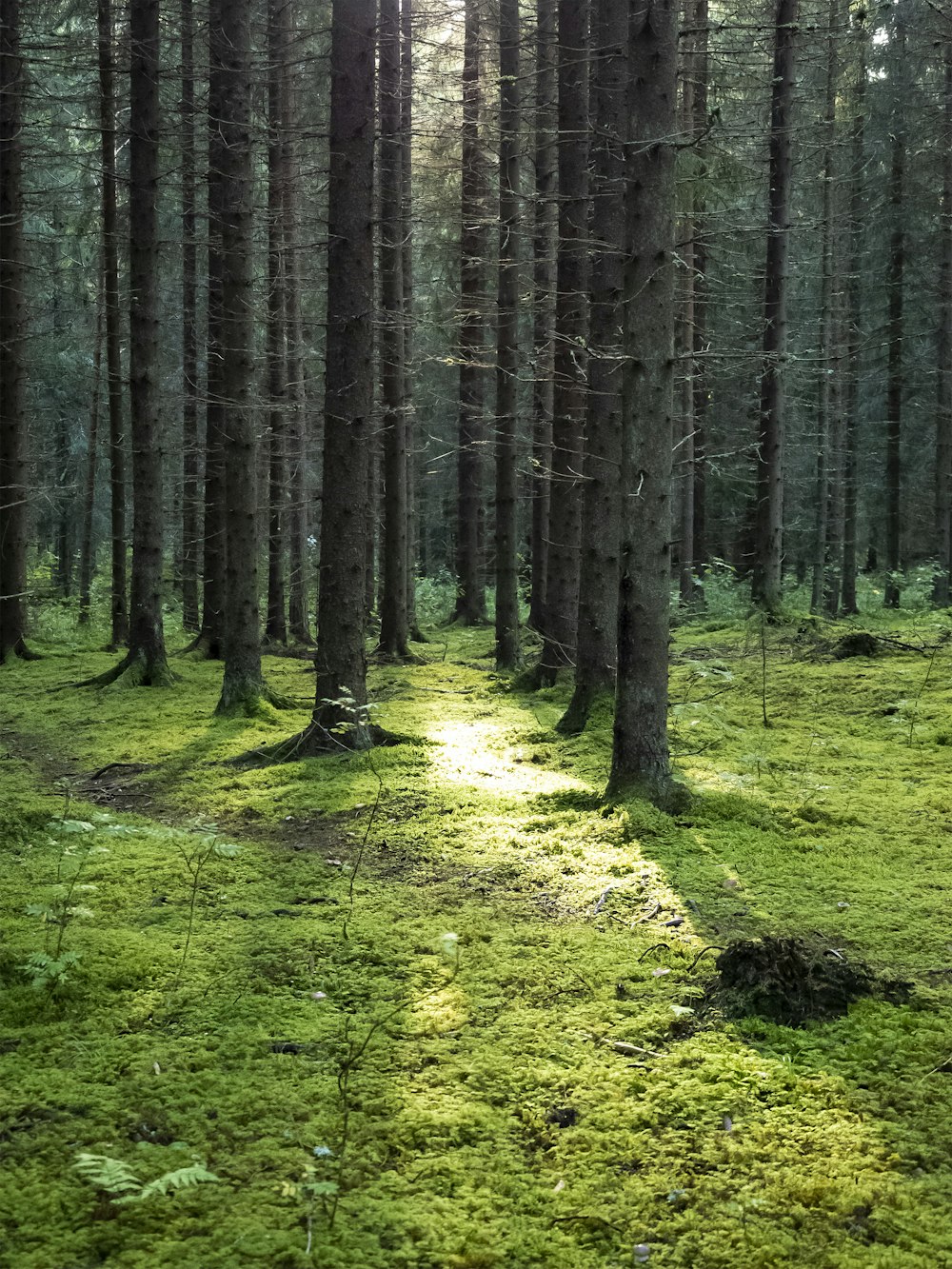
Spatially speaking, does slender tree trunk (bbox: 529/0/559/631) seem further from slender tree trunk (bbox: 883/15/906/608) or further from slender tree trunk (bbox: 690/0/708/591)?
slender tree trunk (bbox: 883/15/906/608)

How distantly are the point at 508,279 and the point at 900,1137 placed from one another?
12.5 m

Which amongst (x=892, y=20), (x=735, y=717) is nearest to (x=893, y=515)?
(x=892, y=20)

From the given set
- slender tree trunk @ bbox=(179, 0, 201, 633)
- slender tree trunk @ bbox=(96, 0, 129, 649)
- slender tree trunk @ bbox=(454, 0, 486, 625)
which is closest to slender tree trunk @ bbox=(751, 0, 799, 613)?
slender tree trunk @ bbox=(454, 0, 486, 625)

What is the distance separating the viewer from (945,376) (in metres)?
20.0

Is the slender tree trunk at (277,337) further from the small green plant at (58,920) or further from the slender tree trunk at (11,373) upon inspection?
the small green plant at (58,920)

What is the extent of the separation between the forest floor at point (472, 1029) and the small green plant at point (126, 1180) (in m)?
0.02

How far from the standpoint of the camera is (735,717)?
9.81m

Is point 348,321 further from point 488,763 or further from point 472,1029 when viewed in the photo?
point 472,1029

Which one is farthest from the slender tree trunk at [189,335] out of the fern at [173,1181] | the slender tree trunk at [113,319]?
the fern at [173,1181]

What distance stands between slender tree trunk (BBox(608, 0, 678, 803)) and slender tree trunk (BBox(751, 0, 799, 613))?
30.4 ft

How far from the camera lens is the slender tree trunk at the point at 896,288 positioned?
21.6 meters

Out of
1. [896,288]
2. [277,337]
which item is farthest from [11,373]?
[896,288]

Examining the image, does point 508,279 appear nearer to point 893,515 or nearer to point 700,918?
point 700,918

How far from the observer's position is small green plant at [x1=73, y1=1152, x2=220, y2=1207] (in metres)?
2.66
